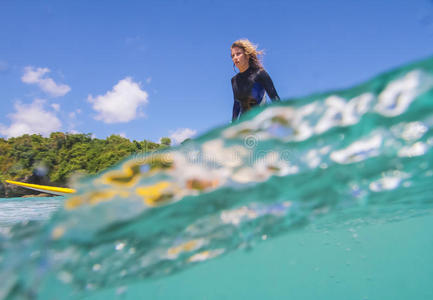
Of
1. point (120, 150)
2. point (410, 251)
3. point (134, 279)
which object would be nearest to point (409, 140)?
point (134, 279)

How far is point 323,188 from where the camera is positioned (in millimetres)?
2389

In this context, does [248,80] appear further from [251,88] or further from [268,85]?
[268,85]

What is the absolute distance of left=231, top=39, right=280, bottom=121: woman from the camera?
290 cm

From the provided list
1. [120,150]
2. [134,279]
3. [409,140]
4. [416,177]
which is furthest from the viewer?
[120,150]

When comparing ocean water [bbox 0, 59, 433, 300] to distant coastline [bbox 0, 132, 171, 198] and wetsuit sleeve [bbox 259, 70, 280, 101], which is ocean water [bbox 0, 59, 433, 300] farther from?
distant coastline [bbox 0, 132, 171, 198]

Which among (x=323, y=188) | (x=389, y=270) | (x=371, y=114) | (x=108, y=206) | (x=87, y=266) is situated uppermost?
(x=371, y=114)

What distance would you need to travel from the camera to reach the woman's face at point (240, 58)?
9.99 feet

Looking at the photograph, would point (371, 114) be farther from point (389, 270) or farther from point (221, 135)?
point (389, 270)

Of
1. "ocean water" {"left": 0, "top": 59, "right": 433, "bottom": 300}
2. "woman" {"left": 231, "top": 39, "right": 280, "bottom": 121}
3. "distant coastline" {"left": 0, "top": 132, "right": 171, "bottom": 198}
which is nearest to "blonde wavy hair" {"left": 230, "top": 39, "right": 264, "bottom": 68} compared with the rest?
"woman" {"left": 231, "top": 39, "right": 280, "bottom": 121}

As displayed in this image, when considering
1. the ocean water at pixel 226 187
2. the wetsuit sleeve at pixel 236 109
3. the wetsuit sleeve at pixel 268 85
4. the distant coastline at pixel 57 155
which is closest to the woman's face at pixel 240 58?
the wetsuit sleeve at pixel 268 85

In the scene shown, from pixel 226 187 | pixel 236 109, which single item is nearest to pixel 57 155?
pixel 236 109

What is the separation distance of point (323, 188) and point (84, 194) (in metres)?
1.85

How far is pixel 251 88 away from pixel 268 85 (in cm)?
18

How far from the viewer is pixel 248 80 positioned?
3.00 m
